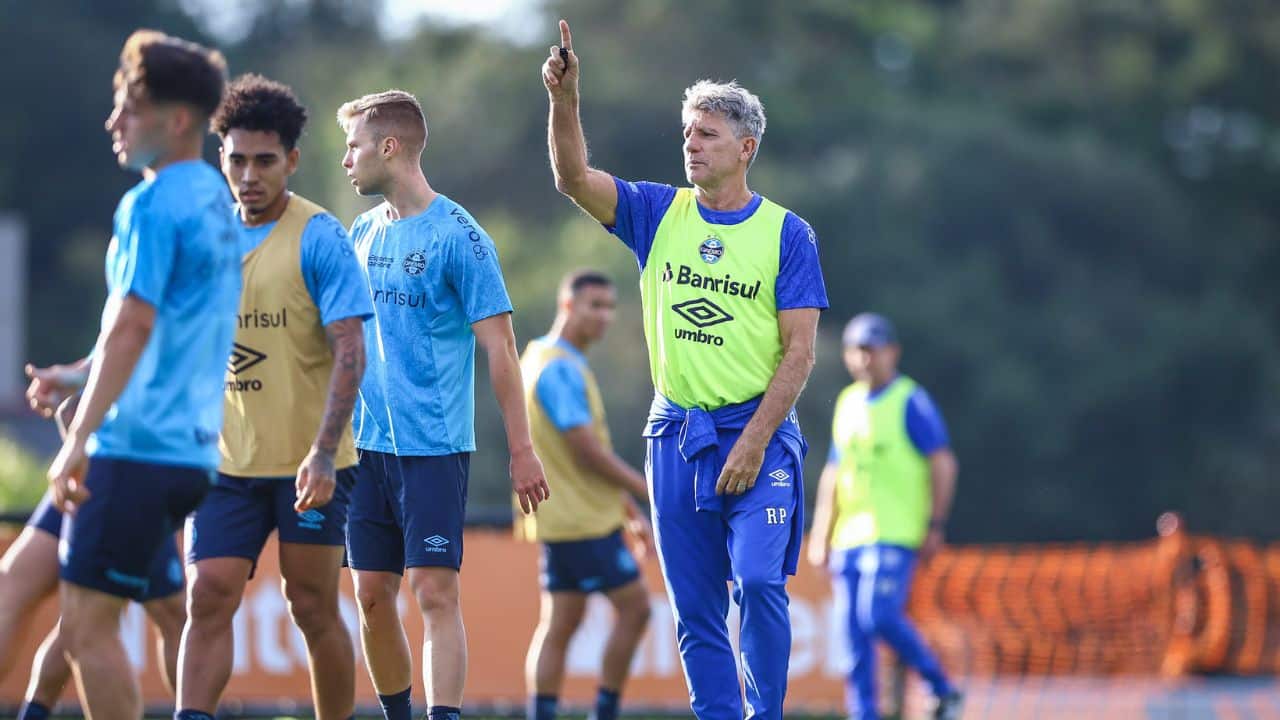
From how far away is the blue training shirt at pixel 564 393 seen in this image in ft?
32.3

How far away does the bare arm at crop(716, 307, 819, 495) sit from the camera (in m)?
6.70

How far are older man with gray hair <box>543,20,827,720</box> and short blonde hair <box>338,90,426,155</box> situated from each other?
558 millimetres

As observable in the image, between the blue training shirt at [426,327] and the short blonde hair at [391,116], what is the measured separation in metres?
0.27

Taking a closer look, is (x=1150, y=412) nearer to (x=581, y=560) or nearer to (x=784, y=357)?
(x=581, y=560)

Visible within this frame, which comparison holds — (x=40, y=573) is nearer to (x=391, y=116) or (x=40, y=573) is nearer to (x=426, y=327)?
(x=426, y=327)

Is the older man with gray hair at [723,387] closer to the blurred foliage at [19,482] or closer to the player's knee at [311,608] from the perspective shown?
the player's knee at [311,608]

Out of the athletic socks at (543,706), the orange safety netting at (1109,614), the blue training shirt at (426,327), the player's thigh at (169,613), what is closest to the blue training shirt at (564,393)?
the athletic socks at (543,706)

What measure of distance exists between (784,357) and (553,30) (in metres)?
41.5

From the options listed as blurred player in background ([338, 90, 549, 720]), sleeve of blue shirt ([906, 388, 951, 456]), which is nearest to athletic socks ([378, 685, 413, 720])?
blurred player in background ([338, 90, 549, 720])

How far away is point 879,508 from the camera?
38.3 feet

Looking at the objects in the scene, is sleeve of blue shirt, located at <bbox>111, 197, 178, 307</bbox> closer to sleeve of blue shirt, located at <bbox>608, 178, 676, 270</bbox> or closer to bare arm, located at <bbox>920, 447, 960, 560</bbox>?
sleeve of blue shirt, located at <bbox>608, 178, 676, 270</bbox>

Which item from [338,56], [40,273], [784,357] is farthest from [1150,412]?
[784,357]

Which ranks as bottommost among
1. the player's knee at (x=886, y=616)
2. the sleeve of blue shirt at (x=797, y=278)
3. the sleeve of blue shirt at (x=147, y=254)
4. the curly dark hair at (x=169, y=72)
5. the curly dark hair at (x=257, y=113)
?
the player's knee at (x=886, y=616)

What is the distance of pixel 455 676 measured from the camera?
669 centimetres
